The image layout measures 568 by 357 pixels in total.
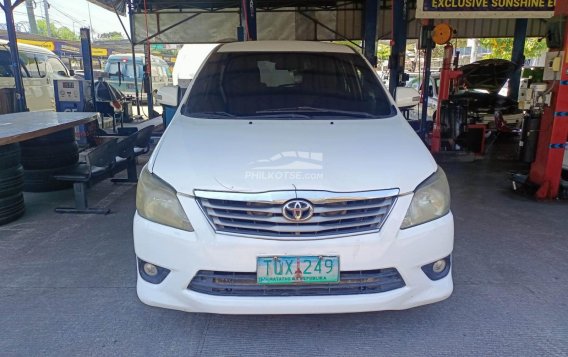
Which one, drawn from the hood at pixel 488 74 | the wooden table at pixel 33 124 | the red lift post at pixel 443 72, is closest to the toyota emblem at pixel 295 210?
the wooden table at pixel 33 124

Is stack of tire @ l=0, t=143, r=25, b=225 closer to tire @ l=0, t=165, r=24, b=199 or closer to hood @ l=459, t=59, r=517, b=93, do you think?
tire @ l=0, t=165, r=24, b=199

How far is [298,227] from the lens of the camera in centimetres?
212

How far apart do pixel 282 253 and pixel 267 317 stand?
2.44ft

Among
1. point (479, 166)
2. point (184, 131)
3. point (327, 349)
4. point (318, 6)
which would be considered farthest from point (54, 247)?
point (318, 6)

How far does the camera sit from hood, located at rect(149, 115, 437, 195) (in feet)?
7.20

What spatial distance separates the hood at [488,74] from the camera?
10234 mm

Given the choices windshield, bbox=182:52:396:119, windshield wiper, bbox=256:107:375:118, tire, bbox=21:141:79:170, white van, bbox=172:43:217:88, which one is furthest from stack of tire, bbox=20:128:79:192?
white van, bbox=172:43:217:88

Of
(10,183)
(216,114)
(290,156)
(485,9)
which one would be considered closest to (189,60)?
(485,9)

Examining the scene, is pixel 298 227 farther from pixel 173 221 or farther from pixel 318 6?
pixel 318 6

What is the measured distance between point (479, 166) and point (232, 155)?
582 cm

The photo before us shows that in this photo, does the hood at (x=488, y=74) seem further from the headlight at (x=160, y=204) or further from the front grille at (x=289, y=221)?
the headlight at (x=160, y=204)

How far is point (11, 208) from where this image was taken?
4.31 m

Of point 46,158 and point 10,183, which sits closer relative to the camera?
point 10,183

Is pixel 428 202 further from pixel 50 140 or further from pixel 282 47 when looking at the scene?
pixel 50 140
